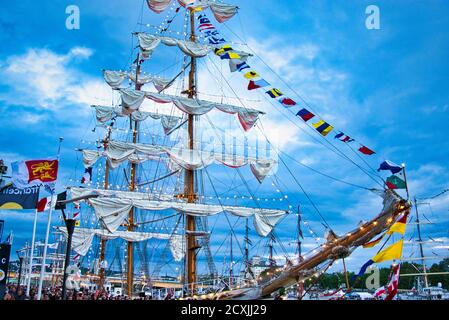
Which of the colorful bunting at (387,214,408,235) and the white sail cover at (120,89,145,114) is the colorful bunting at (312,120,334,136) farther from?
the white sail cover at (120,89,145,114)

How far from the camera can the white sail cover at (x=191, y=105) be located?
92.6ft

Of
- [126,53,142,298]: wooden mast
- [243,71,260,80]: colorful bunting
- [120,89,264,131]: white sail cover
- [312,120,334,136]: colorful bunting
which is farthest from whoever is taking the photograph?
[126,53,142,298]: wooden mast

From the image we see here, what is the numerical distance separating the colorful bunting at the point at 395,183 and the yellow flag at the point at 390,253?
7.07ft

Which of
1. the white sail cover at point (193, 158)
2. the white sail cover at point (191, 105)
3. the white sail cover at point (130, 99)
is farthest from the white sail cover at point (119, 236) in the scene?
the white sail cover at point (130, 99)

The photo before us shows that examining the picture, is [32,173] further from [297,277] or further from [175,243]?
[175,243]

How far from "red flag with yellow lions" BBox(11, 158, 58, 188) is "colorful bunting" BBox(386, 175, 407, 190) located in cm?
1335

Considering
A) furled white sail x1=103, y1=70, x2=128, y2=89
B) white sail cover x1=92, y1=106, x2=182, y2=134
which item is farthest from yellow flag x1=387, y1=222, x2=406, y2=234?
furled white sail x1=103, y1=70, x2=128, y2=89

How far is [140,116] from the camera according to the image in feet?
139

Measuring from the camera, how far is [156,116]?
42531 millimetres

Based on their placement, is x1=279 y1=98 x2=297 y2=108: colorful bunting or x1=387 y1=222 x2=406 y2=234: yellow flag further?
x1=279 y1=98 x2=297 y2=108: colorful bunting

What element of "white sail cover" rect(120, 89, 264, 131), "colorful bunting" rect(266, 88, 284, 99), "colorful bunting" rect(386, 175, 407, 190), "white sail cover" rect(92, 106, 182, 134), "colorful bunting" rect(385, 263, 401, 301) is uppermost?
"white sail cover" rect(92, 106, 182, 134)

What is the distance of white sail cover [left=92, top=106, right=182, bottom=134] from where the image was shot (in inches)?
1662

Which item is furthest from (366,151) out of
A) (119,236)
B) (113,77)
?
(113,77)
